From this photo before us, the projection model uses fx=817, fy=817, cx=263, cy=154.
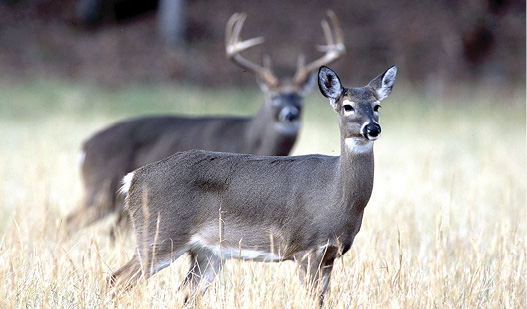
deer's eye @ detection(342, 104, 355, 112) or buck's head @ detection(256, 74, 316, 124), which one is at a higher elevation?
deer's eye @ detection(342, 104, 355, 112)

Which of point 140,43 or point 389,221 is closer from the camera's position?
point 389,221

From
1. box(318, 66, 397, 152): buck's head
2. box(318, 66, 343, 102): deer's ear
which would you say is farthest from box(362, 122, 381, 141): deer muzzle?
box(318, 66, 343, 102): deer's ear

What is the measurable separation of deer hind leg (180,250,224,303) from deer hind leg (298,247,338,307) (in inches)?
24.0

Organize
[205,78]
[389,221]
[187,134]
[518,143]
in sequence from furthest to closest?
1. [205,78]
2. [518,143]
3. [187,134]
4. [389,221]

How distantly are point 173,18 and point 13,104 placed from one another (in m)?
6.54

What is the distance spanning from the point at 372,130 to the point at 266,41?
1956cm

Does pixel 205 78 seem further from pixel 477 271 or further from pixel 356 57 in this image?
pixel 477 271

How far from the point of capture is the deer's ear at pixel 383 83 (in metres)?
4.95

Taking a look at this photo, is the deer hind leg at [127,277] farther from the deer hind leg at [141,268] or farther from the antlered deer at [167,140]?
the antlered deer at [167,140]

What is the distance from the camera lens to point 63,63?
891 inches

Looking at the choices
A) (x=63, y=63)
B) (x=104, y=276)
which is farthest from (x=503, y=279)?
(x=63, y=63)

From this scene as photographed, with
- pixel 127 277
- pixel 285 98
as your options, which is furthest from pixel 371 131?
pixel 285 98

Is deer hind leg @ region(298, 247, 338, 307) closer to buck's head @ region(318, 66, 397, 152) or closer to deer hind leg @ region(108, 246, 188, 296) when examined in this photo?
buck's head @ region(318, 66, 397, 152)

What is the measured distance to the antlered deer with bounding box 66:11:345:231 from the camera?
8305 millimetres
